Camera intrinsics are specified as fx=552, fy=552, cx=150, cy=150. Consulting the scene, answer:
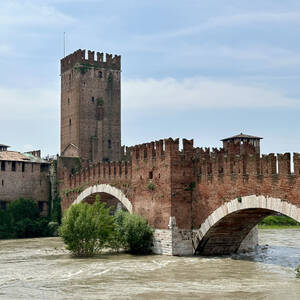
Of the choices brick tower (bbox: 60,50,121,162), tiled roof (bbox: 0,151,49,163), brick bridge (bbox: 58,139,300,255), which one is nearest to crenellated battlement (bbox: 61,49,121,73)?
brick tower (bbox: 60,50,121,162)

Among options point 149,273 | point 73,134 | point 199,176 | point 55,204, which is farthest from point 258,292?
point 73,134

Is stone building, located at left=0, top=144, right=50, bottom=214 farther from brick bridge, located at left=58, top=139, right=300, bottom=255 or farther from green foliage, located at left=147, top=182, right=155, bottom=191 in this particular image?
green foliage, located at left=147, top=182, right=155, bottom=191

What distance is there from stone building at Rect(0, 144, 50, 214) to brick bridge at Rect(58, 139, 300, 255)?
15.5 metres

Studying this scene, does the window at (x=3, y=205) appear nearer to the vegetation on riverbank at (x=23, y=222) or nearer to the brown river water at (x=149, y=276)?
the vegetation on riverbank at (x=23, y=222)

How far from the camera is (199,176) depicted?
2441cm

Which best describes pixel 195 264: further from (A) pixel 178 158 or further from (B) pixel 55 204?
(B) pixel 55 204

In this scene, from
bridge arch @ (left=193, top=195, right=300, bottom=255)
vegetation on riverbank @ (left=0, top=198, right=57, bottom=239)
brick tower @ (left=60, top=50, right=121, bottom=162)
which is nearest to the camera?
bridge arch @ (left=193, top=195, right=300, bottom=255)

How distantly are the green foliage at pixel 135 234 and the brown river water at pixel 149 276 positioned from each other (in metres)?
0.80

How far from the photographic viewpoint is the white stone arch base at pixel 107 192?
30.0 m

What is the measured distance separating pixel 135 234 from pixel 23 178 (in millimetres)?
19855

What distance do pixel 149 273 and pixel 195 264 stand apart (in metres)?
2.72

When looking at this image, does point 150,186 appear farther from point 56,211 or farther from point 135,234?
point 56,211

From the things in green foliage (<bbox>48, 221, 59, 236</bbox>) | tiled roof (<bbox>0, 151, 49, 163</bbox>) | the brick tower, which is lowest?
green foliage (<bbox>48, 221, 59, 236</bbox>)

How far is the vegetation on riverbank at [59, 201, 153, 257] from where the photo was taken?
2503 cm
